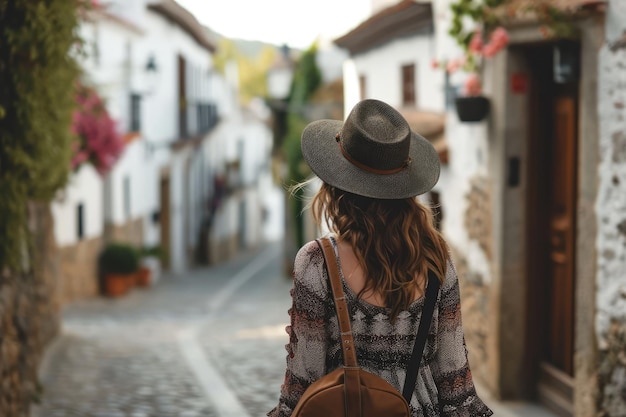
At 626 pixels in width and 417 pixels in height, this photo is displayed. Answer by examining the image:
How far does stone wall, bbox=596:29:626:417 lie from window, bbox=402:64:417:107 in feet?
29.4

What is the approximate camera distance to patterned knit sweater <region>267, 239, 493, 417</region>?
2604 millimetres

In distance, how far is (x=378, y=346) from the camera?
8.67 ft

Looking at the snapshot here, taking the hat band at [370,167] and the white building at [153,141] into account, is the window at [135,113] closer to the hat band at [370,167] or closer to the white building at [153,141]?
the white building at [153,141]

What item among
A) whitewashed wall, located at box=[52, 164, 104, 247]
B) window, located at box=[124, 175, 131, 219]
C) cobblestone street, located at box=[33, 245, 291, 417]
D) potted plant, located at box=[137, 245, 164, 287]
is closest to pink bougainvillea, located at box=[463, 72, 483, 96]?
cobblestone street, located at box=[33, 245, 291, 417]

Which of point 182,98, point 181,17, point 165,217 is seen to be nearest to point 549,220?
point 165,217

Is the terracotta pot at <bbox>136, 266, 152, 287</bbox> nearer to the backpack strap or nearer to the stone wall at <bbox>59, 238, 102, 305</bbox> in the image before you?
the stone wall at <bbox>59, 238, 102, 305</bbox>

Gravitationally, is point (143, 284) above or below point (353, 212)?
below

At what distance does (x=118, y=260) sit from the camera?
1862cm

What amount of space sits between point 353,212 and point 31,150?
3.92m

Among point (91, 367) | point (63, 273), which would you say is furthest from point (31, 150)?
point (63, 273)

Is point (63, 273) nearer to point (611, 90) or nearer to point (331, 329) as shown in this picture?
point (611, 90)

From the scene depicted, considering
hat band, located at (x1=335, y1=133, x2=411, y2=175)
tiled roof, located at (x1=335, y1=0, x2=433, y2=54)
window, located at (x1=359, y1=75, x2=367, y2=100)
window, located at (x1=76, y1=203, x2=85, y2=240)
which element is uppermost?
tiled roof, located at (x1=335, y1=0, x2=433, y2=54)

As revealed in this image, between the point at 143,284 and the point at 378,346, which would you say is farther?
the point at 143,284

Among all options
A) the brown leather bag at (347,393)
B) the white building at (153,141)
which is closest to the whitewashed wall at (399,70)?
the white building at (153,141)
